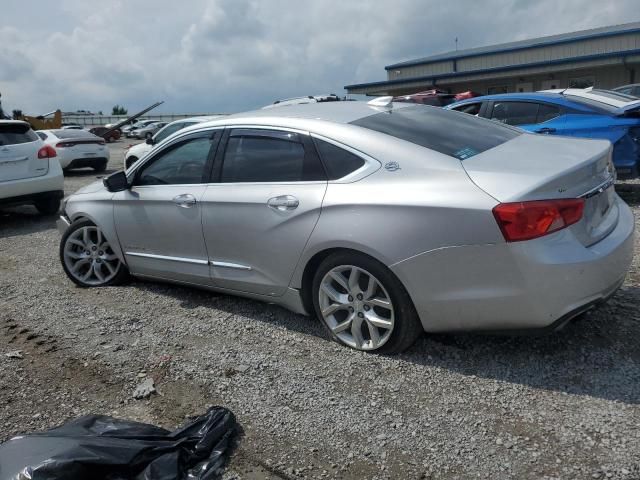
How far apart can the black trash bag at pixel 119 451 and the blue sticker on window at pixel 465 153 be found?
1.96 meters

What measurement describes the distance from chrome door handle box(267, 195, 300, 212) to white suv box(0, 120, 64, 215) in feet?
20.8

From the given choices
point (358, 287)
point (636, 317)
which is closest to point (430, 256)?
point (358, 287)

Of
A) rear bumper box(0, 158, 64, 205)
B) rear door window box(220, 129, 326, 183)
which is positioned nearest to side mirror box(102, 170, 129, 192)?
rear door window box(220, 129, 326, 183)

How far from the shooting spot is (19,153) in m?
8.65

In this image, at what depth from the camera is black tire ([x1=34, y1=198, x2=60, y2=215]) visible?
9430 mm

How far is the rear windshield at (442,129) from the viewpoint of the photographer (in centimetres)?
352

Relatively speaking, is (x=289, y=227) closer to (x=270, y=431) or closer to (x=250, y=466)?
(x=270, y=431)

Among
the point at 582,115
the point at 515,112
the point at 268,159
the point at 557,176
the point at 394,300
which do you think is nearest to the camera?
the point at 557,176

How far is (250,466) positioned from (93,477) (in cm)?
70

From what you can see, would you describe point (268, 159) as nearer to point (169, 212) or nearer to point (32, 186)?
point (169, 212)

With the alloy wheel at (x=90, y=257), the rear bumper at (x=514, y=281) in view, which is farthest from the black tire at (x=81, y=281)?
the rear bumper at (x=514, y=281)

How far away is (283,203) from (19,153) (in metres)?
6.61

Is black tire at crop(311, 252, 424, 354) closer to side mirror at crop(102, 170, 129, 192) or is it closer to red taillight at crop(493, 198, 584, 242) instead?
red taillight at crop(493, 198, 584, 242)

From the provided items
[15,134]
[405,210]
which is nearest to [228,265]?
[405,210]
